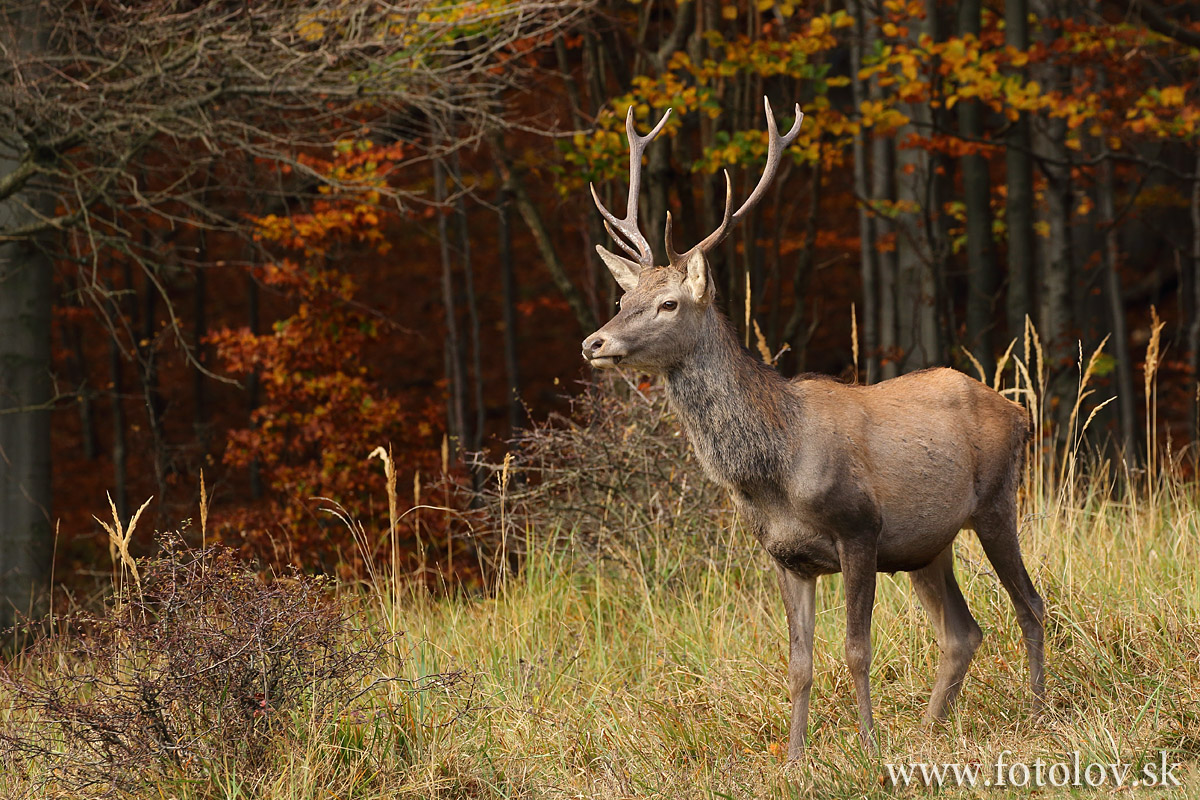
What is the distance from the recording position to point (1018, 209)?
447 inches

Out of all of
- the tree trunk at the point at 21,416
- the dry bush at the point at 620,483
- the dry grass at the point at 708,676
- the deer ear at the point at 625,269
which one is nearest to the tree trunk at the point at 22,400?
the tree trunk at the point at 21,416

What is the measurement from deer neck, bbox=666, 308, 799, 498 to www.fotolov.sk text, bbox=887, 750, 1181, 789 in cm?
110

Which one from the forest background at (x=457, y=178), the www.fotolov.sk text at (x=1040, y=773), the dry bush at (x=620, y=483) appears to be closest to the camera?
the www.fotolov.sk text at (x=1040, y=773)

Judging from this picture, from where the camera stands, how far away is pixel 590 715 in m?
5.32

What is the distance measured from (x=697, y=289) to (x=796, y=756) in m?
1.77

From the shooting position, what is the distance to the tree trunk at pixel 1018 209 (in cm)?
1098

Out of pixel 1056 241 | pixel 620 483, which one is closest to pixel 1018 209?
pixel 1056 241

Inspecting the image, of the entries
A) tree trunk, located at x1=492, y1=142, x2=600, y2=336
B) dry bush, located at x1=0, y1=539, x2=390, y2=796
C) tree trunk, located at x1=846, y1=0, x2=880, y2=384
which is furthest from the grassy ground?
tree trunk, located at x1=846, y1=0, x2=880, y2=384

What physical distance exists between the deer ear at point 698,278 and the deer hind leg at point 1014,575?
1436 millimetres

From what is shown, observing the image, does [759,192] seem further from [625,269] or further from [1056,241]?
[1056,241]

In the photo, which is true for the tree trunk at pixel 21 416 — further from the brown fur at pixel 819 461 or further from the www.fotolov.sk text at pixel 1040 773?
the www.fotolov.sk text at pixel 1040 773

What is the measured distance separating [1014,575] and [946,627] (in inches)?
13.5

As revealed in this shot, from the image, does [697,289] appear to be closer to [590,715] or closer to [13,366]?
[590,715]

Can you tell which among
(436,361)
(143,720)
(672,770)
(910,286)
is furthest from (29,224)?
(436,361)
